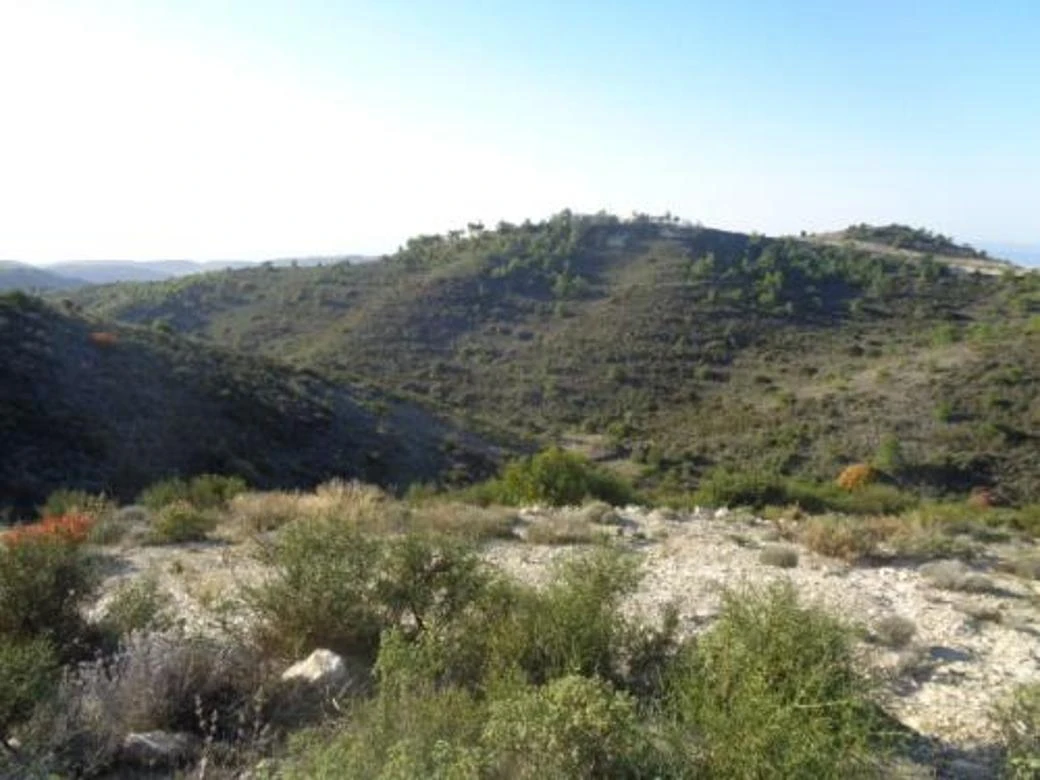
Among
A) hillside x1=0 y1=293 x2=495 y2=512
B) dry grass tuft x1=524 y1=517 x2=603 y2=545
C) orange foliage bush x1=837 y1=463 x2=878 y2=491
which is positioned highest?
dry grass tuft x1=524 y1=517 x2=603 y2=545

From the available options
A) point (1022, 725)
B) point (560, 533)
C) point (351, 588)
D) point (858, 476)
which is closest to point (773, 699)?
point (1022, 725)

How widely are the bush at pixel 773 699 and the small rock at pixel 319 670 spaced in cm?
219

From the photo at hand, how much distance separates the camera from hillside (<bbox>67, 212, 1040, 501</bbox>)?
118 feet

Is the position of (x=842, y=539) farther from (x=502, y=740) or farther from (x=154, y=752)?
(x=154, y=752)

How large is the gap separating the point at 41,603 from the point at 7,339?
2499 centimetres

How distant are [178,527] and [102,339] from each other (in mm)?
21501

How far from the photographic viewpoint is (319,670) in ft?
19.2

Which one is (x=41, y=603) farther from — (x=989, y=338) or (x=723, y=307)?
(x=723, y=307)

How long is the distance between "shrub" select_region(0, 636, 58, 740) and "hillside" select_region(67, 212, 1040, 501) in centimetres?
2629

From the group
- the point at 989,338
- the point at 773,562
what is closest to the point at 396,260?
the point at 989,338

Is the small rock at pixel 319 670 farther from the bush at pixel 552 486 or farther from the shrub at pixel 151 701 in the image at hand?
the bush at pixel 552 486

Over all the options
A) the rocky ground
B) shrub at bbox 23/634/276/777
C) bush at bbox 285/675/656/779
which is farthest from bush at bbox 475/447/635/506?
bush at bbox 285/675/656/779

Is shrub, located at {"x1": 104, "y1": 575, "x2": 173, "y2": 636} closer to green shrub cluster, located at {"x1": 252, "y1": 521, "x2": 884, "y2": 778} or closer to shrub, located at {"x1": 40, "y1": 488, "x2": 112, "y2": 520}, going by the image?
green shrub cluster, located at {"x1": 252, "y1": 521, "x2": 884, "y2": 778}

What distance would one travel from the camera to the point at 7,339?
27844mm
